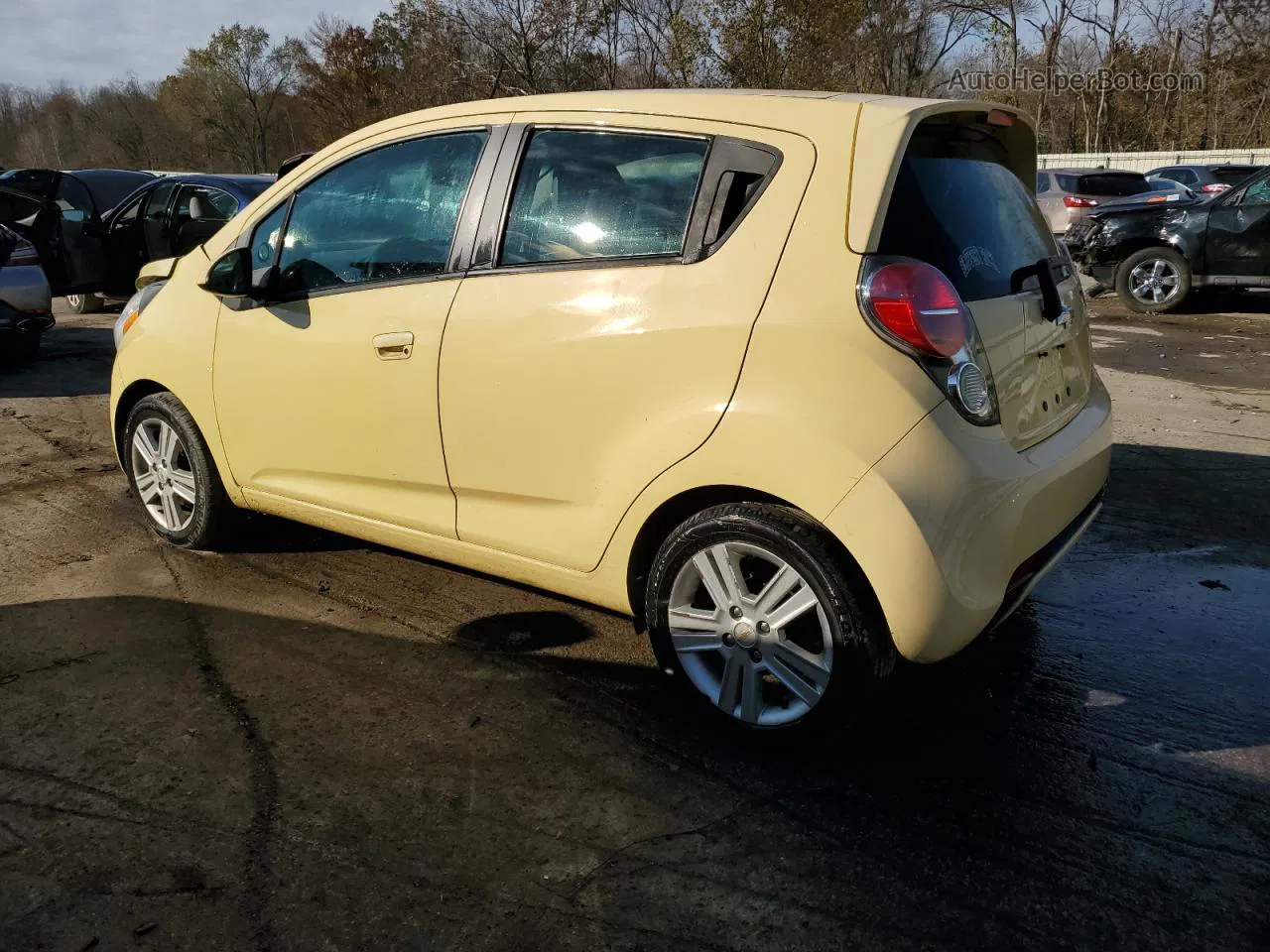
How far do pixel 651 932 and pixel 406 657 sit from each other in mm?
1543

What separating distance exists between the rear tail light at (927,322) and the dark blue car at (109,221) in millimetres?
8217

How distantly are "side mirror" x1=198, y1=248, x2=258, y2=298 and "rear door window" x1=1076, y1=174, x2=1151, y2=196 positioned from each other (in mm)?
17667

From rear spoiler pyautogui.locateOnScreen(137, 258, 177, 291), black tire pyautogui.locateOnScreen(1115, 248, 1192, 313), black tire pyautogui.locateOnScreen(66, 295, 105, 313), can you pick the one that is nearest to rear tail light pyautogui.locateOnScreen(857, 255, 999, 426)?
rear spoiler pyautogui.locateOnScreen(137, 258, 177, 291)

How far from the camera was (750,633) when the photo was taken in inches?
110

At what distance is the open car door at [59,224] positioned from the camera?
9203mm

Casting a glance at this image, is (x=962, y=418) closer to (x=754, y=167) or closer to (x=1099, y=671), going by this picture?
(x=754, y=167)

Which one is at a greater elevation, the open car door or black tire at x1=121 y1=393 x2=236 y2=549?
the open car door

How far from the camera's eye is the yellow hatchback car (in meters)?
2.52

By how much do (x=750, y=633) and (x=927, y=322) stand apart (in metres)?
0.95

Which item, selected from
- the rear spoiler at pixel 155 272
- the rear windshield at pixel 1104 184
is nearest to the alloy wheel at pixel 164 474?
the rear spoiler at pixel 155 272

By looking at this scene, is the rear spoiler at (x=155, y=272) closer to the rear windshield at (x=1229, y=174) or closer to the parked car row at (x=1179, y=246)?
the parked car row at (x=1179, y=246)

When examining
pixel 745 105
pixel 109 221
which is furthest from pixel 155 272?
pixel 109 221

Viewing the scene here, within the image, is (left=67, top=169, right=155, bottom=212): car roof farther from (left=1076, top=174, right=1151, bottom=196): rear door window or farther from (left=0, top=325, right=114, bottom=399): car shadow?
(left=1076, top=174, right=1151, bottom=196): rear door window

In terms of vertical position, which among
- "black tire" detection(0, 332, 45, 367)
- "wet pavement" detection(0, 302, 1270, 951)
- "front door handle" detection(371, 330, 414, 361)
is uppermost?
"front door handle" detection(371, 330, 414, 361)
